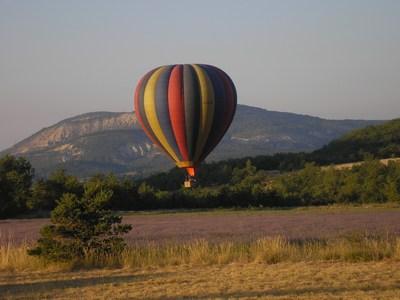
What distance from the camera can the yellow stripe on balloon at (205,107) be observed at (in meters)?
30.5

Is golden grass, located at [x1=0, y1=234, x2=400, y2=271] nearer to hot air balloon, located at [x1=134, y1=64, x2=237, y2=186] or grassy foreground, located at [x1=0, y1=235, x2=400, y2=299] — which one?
grassy foreground, located at [x1=0, y1=235, x2=400, y2=299]

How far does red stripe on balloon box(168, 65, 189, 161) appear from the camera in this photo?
3044 cm

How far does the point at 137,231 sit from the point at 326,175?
40566 millimetres

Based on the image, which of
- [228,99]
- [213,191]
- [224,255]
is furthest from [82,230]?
[213,191]

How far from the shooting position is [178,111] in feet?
100

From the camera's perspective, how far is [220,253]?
55.3 feet

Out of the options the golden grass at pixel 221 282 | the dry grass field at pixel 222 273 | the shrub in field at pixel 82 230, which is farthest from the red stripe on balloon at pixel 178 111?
the golden grass at pixel 221 282

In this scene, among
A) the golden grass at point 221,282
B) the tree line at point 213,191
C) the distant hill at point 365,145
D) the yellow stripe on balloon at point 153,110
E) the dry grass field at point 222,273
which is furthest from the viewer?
the distant hill at point 365,145

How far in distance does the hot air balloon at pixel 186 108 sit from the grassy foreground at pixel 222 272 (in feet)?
39.5

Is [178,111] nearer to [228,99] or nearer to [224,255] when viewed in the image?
[228,99]

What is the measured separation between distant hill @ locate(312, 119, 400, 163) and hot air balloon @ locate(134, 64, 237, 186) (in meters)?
58.6

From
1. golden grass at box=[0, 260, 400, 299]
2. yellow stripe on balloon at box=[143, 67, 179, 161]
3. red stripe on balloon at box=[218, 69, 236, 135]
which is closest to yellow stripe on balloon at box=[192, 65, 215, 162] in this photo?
red stripe on balloon at box=[218, 69, 236, 135]

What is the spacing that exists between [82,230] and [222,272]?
5.10 metres

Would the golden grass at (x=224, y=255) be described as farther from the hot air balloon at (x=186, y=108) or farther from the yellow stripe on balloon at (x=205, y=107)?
the yellow stripe on balloon at (x=205, y=107)
